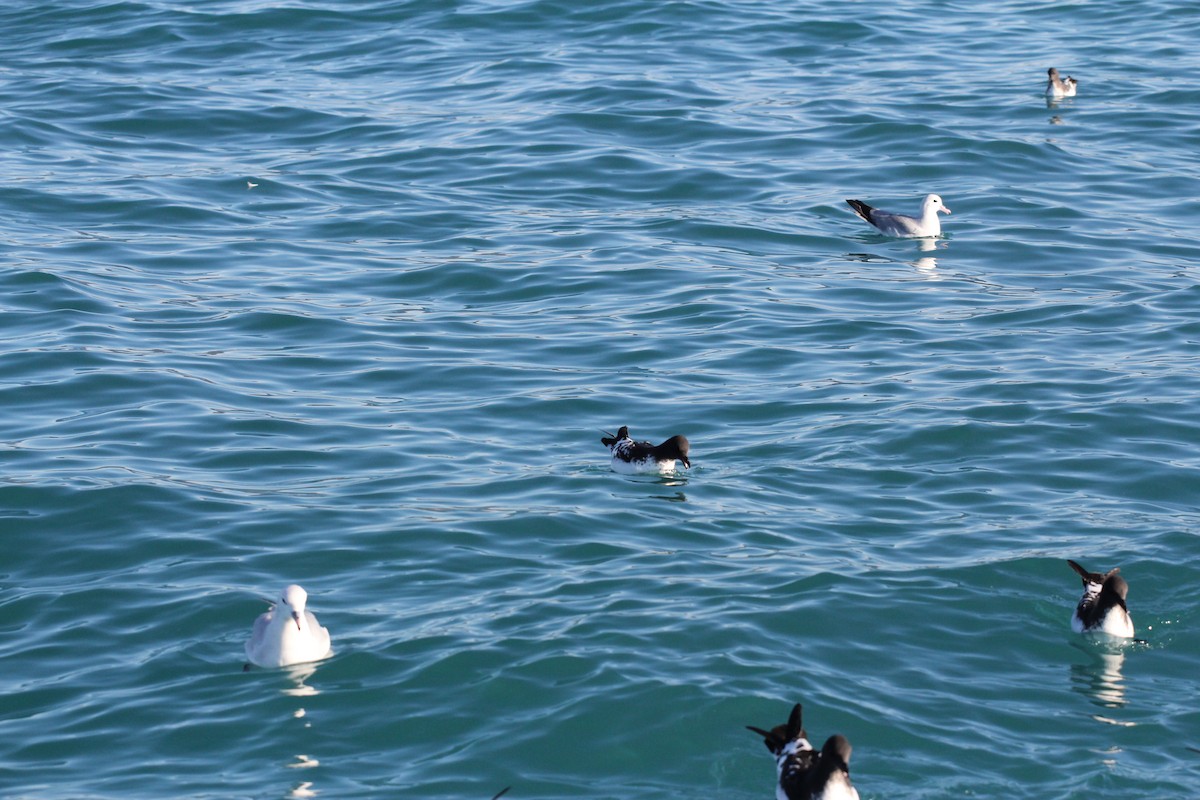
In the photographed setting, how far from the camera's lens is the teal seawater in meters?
8.94

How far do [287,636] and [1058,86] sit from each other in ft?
60.0

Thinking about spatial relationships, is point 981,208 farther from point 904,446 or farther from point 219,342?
point 219,342

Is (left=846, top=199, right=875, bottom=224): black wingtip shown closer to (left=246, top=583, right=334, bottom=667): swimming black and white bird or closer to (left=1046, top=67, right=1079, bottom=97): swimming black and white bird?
(left=1046, top=67, right=1079, bottom=97): swimming black and white bird

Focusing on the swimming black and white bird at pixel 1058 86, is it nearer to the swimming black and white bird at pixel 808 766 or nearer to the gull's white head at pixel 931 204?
the gull's white head at pixel 931 204

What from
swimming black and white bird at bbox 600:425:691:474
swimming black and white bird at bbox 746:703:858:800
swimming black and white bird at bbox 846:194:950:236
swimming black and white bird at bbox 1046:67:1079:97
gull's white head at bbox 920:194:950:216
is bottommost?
swimming black and white bird at bbox 746:703:858:800

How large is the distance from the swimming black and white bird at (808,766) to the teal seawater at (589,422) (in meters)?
0.47

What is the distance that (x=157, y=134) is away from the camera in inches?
901

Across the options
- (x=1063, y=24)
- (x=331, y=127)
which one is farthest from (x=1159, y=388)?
(x=1063, y=24)

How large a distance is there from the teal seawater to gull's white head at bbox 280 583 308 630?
1.43 feet

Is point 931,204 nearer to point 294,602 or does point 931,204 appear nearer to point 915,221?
point 915,221

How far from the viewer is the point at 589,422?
13672mm

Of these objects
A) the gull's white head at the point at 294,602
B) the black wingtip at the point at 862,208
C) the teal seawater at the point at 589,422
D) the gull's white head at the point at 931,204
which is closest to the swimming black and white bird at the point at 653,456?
the teal seawater at the point at 589,422

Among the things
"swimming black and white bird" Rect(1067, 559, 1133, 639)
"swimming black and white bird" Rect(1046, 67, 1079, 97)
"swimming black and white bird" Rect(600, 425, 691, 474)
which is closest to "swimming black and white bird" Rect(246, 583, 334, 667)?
"swimming black and white bird" Rect(600, 425, 691, 474)

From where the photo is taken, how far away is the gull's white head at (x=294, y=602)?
926cm
